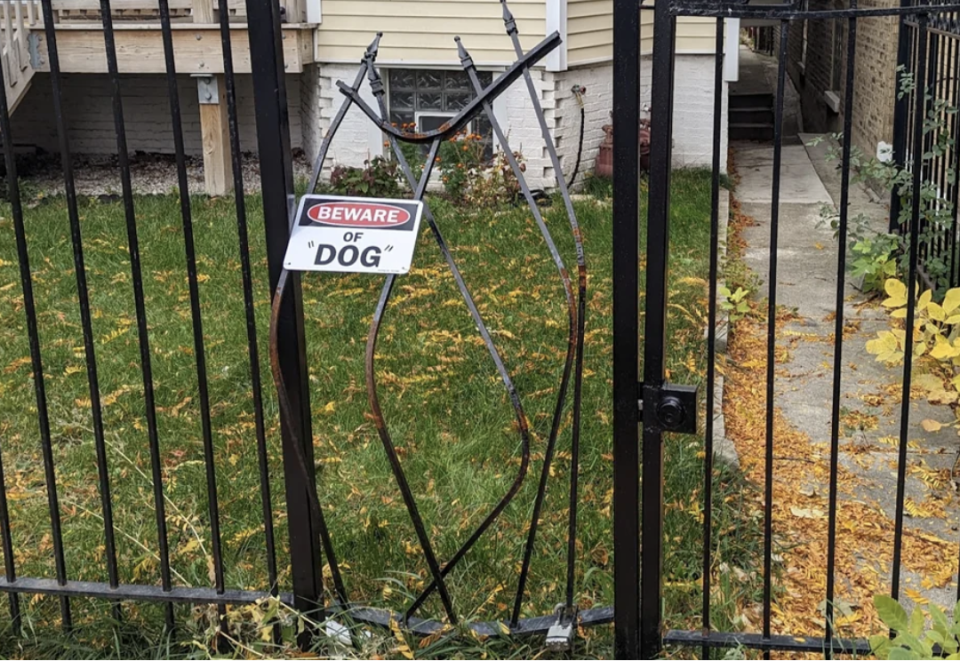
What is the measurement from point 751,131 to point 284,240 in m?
12.0

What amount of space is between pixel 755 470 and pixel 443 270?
3.06 m

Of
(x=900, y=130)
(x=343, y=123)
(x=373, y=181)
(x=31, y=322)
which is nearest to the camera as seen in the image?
(x=31, y=322)

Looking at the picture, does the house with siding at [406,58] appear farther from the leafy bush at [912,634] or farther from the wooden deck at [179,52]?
the leafy bush at [912,634]

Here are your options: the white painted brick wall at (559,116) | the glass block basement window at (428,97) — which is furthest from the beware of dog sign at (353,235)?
the glass block basement window at (428,97)

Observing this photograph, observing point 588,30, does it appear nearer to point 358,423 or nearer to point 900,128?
point 900,128

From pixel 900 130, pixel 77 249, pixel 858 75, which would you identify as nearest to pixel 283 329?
pixel 77 249

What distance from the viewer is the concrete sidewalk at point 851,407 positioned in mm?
3879

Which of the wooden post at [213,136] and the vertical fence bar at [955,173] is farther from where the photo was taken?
the wooden post at [213,136]

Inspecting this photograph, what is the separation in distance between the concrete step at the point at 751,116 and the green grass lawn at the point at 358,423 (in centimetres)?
661

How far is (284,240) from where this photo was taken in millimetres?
2510

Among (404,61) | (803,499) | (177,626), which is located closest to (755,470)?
(803,499)

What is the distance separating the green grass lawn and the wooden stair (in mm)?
2659

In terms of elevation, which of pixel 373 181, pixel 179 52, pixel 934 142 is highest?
pixel 179 52

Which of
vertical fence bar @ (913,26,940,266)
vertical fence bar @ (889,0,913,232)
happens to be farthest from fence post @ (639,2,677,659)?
vertical fence bar @ (889,0,913,232)
